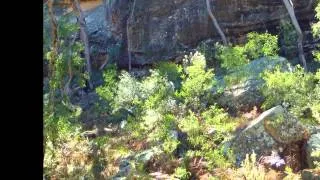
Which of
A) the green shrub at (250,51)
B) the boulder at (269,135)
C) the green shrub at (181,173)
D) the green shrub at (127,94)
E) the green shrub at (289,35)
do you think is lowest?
the green shrub at (181,173)

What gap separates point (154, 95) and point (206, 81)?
1.48 metres

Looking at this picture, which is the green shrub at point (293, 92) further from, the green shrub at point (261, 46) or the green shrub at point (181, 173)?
the green shrub at point (181, 173)

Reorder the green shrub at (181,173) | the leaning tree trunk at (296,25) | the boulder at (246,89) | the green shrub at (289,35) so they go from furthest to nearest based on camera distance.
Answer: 1. the green shrub at (289,35)
2. the leaning tree trunk at (296,25)
3. the boulder at (246,89)
4. the green shrub at (181,173)

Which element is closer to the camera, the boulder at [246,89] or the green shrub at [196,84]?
the green shrub at [196,84]

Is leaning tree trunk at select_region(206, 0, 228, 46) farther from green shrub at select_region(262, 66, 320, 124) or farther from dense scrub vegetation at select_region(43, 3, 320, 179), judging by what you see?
green shrub at select_region(262, 66, 320, 124)

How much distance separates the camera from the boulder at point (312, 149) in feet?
30.1

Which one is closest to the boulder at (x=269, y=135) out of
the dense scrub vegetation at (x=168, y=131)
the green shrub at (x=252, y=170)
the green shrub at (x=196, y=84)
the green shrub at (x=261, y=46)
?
the dense scrub vegetation at (x=168, y=131)

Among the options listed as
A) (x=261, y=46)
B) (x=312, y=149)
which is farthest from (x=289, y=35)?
(x=312, y=149)

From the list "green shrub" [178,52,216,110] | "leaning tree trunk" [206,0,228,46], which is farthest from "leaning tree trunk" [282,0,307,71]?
"green shrub" [178,52,216,110]

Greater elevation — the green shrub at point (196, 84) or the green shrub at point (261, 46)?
the green shrub at point (261, 46)

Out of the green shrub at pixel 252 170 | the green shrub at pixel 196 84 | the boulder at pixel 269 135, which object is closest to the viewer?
the green shrub at pixel 252 170

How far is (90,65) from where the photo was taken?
21.3 m

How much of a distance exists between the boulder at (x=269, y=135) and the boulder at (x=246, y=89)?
9.82 ft
